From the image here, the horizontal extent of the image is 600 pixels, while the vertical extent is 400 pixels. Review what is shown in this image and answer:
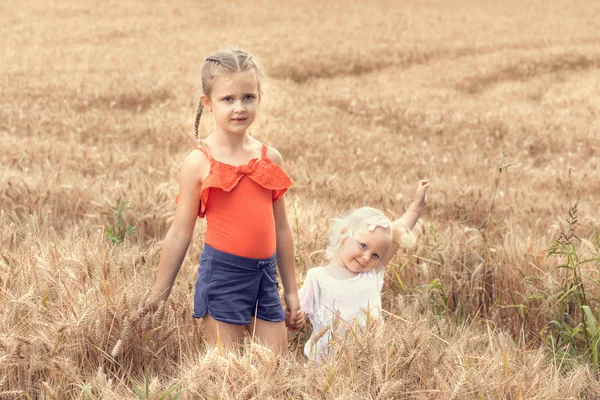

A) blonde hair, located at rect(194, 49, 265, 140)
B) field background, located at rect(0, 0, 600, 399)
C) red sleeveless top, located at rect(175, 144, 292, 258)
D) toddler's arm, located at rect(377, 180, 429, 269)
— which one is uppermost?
blonde hair, located at rect(194, 49, 265, 140)

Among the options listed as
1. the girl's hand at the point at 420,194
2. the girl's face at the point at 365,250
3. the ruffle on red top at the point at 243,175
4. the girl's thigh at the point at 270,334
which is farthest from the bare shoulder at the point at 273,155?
the girl's hand at the point at 420,194

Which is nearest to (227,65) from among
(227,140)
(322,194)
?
(227,140)

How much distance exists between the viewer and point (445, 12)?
27891 mm

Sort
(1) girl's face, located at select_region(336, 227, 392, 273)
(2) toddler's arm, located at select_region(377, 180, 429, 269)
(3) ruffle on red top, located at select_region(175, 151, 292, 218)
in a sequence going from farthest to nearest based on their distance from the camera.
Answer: (2) toddler's arm, located at select_region(377, 180, 429, 269) < (1) girl's face, located at select_region(336, 227, 392, 273) < (3) ruffle on red top, located at select_region(175, 151, 292, 218)

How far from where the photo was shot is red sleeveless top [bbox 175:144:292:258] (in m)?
2.71

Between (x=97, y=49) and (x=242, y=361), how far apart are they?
1573 cm

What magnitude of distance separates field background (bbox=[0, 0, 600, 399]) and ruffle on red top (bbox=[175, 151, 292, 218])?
487 millimetres

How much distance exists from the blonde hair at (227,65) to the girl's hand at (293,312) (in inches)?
35.2

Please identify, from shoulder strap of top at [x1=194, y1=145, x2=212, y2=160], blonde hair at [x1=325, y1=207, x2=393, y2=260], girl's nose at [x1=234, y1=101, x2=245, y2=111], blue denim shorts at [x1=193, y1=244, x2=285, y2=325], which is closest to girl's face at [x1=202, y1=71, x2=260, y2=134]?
girl's nose at [x1=234, y1=101, x2=245, y2=111]

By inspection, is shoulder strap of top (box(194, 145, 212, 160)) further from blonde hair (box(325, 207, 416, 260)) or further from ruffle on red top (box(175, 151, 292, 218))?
blonde hair (box(325, 207, 416, 260))

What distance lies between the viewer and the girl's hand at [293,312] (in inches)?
116

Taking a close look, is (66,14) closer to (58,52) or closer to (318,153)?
(58,52)

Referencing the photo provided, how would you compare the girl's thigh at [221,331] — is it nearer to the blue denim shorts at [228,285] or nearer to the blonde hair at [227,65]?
the blue denim shorts at [228,285]

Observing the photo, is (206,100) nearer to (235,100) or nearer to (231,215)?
(235,100)
